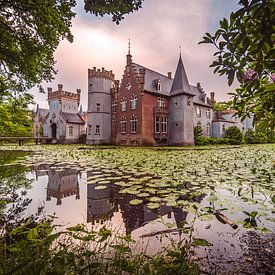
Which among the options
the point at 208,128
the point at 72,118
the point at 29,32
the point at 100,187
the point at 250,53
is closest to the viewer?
the point at 250,53

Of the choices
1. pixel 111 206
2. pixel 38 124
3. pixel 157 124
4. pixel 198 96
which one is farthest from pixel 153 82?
pixel 38 124

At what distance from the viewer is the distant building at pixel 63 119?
33938 millimetres

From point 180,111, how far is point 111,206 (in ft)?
71.4

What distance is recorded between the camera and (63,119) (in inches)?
1334

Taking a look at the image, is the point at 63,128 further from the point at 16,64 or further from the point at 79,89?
the point at 16,64

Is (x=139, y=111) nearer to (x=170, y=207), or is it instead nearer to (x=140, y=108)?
(x=140, y=108)

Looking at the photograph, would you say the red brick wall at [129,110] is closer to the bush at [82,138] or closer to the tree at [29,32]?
the bush at [82,138]

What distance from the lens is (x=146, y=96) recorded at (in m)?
22.7

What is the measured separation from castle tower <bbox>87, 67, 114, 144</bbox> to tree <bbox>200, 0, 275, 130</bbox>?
2629cm

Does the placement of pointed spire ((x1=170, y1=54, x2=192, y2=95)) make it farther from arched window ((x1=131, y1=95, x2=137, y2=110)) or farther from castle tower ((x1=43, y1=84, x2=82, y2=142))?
castle tower ((x1=43, y1=84, x2=82, y2=142))

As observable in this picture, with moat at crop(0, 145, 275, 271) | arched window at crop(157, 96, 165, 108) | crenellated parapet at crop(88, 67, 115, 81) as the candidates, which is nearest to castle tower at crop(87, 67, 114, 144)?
crenellated parapet at crop(88, 67, 115, 81)

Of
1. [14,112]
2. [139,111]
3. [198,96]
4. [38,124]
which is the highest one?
[198,96]

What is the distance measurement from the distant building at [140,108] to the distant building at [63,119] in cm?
867

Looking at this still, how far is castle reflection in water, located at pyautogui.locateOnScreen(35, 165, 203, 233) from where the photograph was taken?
253 cm
